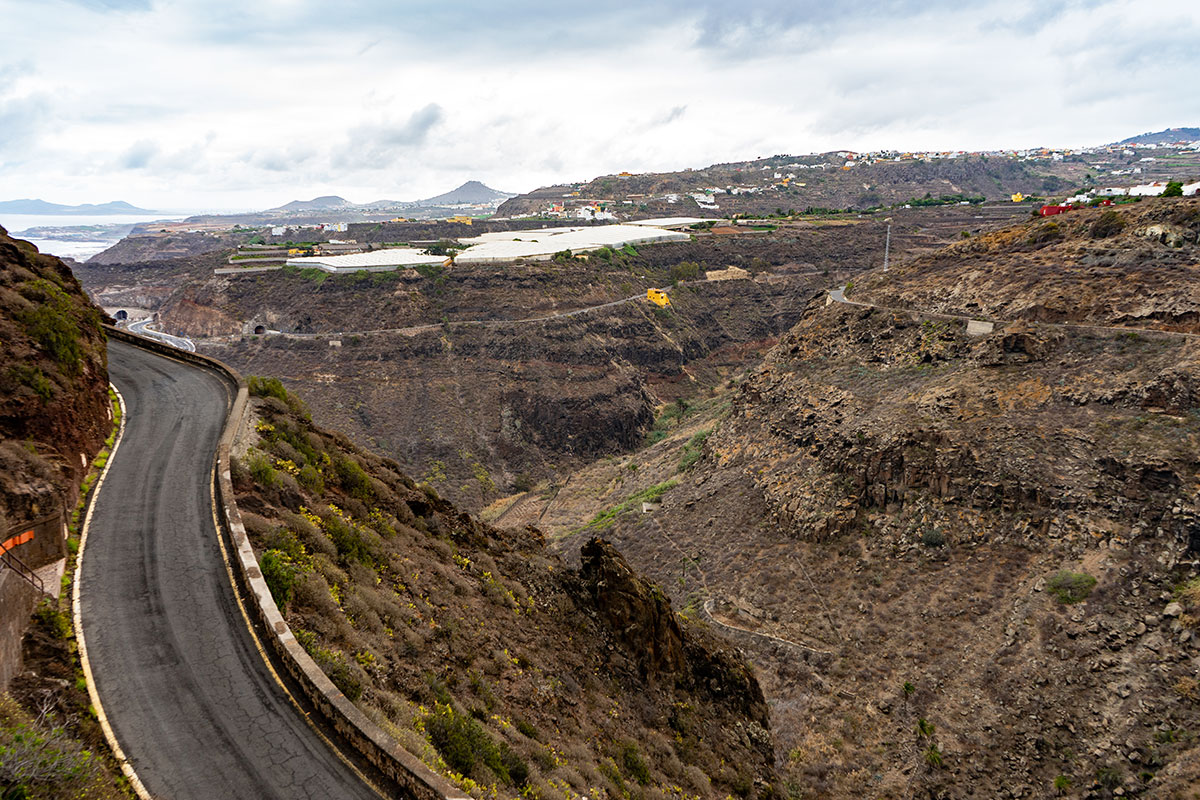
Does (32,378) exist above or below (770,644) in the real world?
above

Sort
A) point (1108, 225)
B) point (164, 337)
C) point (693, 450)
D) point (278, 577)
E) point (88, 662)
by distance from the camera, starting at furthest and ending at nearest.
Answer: point (164, 337) < point (693, 450) < point (1108, 225) < point (278, 577) < point (88, 662)

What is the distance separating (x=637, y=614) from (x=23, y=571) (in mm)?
14328

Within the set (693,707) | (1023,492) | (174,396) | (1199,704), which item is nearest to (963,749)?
(1199,704)

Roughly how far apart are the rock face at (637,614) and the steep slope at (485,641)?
0.17 ft

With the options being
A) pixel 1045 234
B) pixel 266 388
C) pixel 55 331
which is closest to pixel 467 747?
pixel 55 331

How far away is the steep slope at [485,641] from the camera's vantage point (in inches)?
449

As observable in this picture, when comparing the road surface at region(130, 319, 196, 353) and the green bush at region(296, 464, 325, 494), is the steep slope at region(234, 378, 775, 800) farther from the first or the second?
the road surface at region(130, 319, 196, 353)

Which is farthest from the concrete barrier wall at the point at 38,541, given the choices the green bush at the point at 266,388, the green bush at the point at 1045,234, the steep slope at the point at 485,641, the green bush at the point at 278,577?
the green bush at the point at 1045,234

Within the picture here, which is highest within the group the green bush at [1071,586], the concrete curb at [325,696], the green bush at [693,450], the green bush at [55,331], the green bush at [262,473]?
the green bush at [55,331]

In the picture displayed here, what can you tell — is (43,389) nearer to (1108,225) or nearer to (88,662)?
(88,662)

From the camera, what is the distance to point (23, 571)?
1109 centimetres

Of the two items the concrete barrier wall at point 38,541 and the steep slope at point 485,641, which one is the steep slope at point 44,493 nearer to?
the concrete barrier wall at point 38,541

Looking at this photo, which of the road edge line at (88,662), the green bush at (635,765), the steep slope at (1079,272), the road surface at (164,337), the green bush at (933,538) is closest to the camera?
the road edge line at (88,662)

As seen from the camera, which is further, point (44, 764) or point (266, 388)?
point (266, 388)
